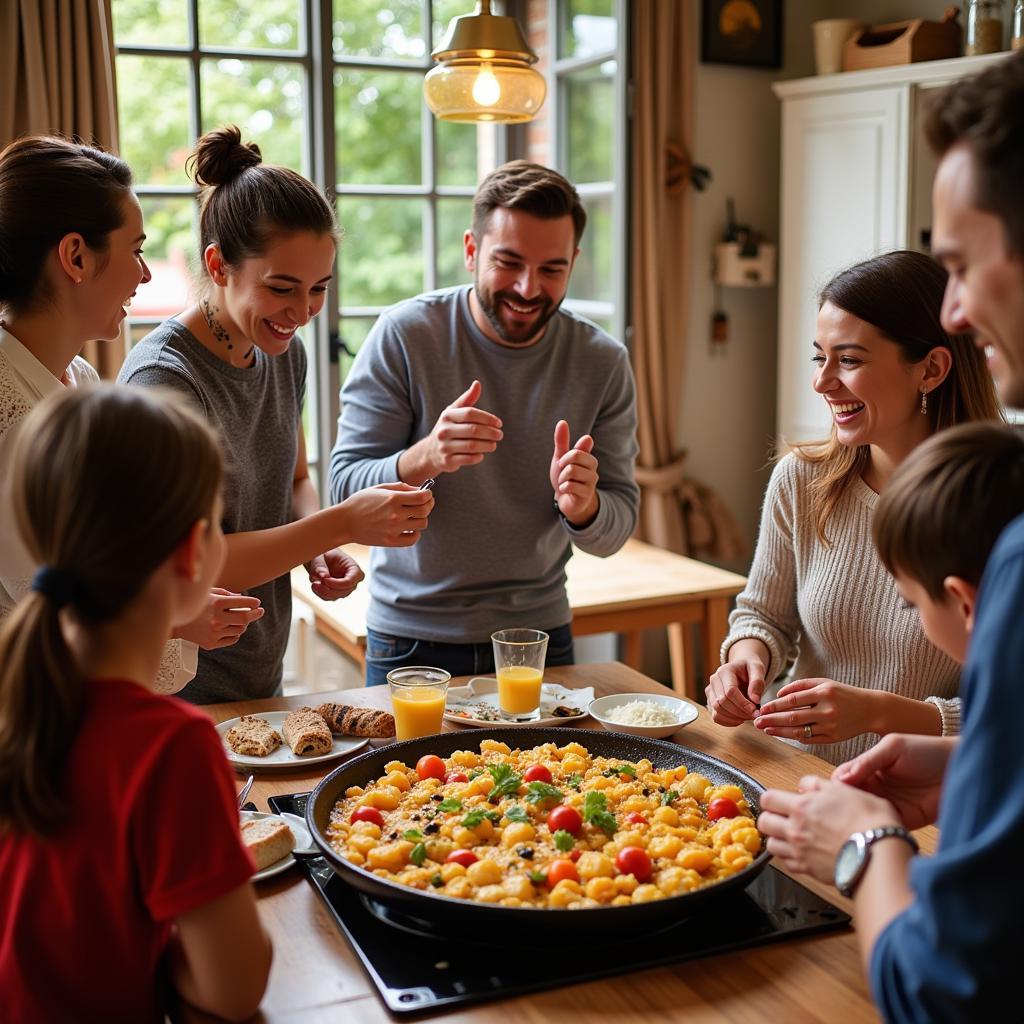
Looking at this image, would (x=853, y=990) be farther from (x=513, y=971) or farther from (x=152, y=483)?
(x=152, y=483)

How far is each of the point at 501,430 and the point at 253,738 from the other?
914 millimetres

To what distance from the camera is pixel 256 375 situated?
2.24 metres

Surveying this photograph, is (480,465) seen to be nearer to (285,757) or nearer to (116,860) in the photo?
(285,757)

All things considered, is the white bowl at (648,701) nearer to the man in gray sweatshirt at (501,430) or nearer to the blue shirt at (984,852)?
the man in gray sweatshirt at (501,430)

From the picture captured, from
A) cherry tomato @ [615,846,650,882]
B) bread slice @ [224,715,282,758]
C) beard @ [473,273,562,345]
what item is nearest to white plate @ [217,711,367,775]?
bread slice @ [224,715,282,758]

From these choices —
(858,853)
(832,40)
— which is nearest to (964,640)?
(858,853)

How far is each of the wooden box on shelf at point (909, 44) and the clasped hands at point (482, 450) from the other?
2.34 metres

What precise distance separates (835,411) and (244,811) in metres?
1.17

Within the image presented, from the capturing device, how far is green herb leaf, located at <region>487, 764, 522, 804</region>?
157cm

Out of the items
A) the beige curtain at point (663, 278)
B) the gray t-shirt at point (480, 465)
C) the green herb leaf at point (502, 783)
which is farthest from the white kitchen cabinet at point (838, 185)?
the green herb leaf at point (502, 783)

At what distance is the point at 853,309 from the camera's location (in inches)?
78.5

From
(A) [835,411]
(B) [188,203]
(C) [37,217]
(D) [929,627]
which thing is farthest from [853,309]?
(B) [188,203]

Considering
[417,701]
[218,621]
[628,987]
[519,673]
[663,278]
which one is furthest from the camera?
[663,278]

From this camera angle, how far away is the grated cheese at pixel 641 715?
1.95 m
